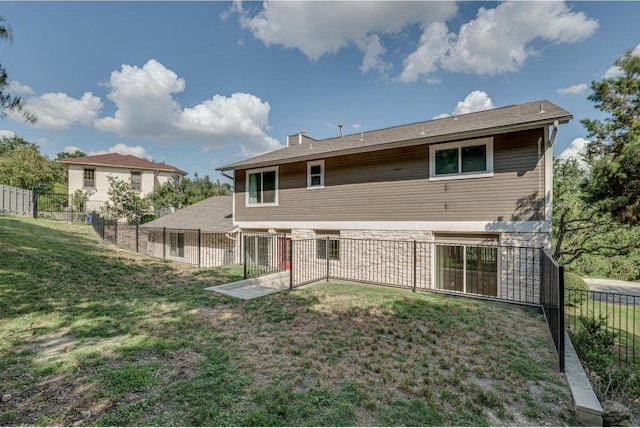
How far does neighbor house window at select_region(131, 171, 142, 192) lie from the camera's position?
29.9m

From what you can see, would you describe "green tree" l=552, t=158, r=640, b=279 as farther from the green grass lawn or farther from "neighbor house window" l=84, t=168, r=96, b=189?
"neighbor house window" l=84, t=168, r=96, b=189

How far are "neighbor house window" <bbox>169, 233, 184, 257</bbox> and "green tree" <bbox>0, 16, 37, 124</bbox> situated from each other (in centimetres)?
1239

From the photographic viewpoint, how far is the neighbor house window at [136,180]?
2994 cm

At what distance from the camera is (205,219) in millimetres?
17047

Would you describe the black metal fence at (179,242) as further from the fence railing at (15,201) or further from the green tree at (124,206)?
the fence railing at (15,201)

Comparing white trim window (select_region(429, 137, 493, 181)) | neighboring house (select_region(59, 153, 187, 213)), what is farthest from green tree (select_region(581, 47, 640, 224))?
neighboring house (select_region(59, 153, 187, 213))

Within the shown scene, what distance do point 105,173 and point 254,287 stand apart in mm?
29229

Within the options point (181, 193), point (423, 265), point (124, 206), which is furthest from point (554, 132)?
point (181, 193)

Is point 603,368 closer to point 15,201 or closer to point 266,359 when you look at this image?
point 266,359

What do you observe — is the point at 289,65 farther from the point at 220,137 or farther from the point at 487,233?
the point at 220,137

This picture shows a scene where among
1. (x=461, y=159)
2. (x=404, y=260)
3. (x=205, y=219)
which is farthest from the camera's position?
(x=205, y=219)

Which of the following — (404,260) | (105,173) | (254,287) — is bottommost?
(254,287)

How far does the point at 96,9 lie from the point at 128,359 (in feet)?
34.4

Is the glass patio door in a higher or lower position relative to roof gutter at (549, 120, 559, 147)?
lower
